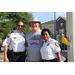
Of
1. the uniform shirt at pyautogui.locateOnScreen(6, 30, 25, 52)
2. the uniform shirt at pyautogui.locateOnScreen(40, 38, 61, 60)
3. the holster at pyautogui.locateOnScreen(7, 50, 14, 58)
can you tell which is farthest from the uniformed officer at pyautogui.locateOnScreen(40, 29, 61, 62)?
the holster at pyautogui.locateOnScreen(7, 50, 14, 58)

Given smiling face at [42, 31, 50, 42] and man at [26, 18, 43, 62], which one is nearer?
smiling face at [42, 31, 50, 42]

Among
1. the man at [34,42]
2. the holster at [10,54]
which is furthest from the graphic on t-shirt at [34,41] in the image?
the holster at [10,54]

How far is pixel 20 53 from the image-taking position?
2658 mm

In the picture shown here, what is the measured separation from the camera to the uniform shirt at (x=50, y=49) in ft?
7.43

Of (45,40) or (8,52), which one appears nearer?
(45,40)

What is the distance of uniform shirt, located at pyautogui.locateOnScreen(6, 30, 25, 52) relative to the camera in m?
2.59

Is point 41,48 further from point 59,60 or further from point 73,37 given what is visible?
point 73,37

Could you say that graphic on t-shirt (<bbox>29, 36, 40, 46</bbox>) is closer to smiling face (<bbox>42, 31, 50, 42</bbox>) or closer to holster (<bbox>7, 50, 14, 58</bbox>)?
smiling face (<bbox>42, 31, 50, 42</bbox>)

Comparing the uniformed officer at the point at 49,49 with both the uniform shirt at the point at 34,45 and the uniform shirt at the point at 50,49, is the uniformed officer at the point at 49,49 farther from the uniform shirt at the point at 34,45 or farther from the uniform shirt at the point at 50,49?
the uniform shirt at the point at 34,45

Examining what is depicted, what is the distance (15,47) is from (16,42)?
0.44 feet

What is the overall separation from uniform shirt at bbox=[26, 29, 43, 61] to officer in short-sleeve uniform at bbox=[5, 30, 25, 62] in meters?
0.19
